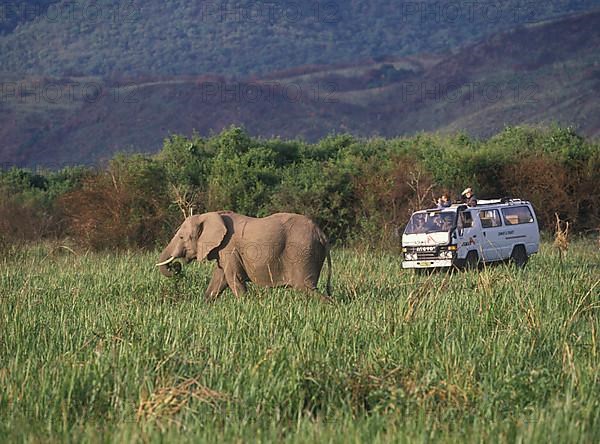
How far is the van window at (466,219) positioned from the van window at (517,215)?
1164 millimetres

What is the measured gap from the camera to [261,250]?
41.9 ft

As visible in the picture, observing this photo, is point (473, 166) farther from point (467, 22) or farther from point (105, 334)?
point (467, 22)

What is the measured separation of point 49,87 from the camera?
96.2 meters

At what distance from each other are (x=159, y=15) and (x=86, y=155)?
157ft

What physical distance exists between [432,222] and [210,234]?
274 inches

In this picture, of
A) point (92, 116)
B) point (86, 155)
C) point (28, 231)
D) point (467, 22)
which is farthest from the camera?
point (467, 22)

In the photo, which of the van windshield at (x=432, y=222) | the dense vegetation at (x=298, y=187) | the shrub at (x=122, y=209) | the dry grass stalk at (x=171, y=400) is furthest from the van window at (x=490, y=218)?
the dry grass stalk at (x=171, y=400)

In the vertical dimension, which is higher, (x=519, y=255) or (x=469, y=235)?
(x=469, y=235)

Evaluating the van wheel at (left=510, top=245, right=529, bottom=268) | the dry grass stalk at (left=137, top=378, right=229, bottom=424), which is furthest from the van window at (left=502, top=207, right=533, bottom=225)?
the dry grass stalk at (left=137, top=378, right=229, bottom=424)

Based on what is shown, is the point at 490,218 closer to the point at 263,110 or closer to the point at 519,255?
the point at 519,255

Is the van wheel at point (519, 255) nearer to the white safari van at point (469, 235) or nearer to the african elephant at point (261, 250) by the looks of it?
the white safari van at point (469, 235)

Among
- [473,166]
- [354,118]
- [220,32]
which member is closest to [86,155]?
[354,118]

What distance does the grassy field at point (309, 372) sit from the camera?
5.95m

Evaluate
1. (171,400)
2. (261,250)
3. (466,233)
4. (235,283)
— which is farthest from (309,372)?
(466,233)
